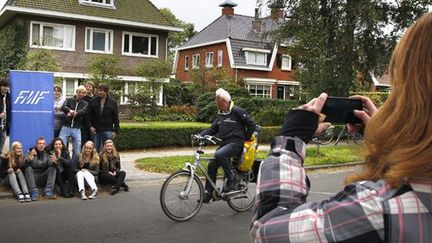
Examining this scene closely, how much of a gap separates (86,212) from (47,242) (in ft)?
5.55

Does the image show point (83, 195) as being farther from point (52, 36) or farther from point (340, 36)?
point (52, 36)

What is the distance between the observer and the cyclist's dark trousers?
7.55 metres

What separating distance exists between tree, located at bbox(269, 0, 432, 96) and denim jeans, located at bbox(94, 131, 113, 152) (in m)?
10.5

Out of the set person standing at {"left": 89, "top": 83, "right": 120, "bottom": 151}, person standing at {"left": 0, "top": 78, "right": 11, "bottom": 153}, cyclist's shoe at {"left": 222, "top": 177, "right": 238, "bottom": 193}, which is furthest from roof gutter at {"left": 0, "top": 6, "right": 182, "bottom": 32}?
cyclist's shoe at {"left": 222, "top": 177, "right": 238, "bottom": 193}

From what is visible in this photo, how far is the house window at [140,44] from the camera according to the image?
31859 mm

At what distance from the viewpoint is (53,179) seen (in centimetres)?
883

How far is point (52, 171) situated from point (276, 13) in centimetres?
1460

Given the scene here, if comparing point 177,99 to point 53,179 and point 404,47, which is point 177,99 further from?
point 404,47

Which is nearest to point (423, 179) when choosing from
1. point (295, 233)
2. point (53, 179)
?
point (295, 233)

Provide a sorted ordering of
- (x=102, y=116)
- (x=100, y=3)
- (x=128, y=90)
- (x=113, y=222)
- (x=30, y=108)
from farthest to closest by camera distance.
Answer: (x=100, y=3)
(x=128, y=90)
(x=102, y=116)
(x=30, y=108)
(x=113, y=222)

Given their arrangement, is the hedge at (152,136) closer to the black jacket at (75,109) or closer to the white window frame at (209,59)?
the black jacket at (75,109)

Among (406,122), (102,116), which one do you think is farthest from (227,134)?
(406,122)

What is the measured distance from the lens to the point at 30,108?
32.4 ft

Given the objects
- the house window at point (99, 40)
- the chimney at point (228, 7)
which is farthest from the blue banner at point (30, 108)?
the chimney at point (228, 7)
